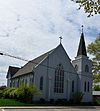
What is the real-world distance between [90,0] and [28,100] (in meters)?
35.5

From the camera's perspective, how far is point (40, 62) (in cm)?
4853

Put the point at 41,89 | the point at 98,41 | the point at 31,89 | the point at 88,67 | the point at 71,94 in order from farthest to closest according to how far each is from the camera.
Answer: the point at 88,67
the point at 71,94
the point at 41,89
the point at 31,89
the point at 98,41

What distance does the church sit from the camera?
47.8m

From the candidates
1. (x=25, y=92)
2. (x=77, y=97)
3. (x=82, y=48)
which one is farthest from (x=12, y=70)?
(x=25, y=92)

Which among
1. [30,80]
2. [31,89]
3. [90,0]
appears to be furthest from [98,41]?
[90,0]

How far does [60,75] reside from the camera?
50.8 meters

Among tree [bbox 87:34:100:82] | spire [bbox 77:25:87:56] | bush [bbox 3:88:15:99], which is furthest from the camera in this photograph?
spire [bbox 77:25:87:56]

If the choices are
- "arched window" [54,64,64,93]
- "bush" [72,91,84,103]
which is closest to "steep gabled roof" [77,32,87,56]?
"arched window" [54,64,64,93]

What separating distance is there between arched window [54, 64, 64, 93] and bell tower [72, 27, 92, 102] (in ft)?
13.6

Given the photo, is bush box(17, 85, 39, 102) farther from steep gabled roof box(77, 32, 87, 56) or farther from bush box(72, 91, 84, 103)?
steep gabled roof box(77, 32, 87, 56)

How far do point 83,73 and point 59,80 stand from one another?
5.94m

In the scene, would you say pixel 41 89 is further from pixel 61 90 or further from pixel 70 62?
Answer: pixel 70 62

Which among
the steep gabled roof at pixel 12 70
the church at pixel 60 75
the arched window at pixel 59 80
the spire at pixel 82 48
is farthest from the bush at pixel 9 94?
the spire at pixel 82 48

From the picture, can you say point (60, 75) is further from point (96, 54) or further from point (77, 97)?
point (96, 54)
